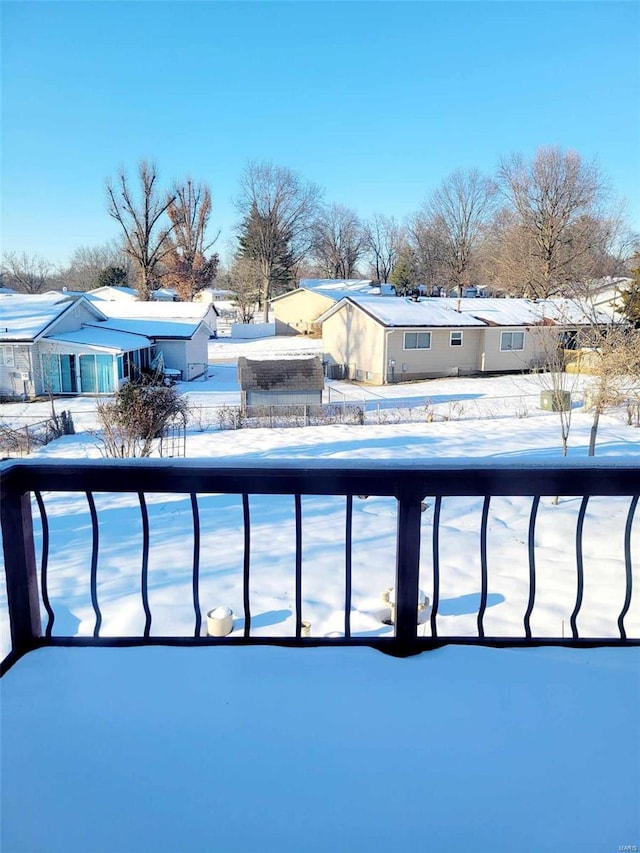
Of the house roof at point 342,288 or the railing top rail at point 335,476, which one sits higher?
the house roof at point 342,288

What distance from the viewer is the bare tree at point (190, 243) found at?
3441 cm

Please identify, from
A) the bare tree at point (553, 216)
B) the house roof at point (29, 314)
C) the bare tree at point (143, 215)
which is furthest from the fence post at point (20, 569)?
the bare tree at point (143, 215)

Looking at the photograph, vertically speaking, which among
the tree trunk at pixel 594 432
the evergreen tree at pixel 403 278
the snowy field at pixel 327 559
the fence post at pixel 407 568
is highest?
the evergreen tree at pixel 403 278

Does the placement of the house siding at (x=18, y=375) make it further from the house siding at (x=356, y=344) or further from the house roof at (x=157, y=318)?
the house siding at (x=356, y=344)

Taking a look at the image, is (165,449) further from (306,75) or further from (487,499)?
(487,499)

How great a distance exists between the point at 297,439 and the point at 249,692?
9.67 metres

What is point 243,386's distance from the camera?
52.9ft

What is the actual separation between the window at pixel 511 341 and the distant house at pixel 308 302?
1170cm

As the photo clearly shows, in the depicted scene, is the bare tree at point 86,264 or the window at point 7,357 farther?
the bare tree at point 86,264

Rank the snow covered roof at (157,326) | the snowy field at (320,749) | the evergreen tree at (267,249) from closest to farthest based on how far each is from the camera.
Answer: the snowy field at (320,749)
the snow covered roof at (157,326)
the evergreen tree at (267,249)

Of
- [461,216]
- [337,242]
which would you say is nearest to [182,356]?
[461,216]

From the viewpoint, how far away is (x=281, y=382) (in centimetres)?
1616

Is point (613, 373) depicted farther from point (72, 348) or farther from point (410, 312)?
point (72, 348)

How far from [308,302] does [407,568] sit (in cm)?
3413
